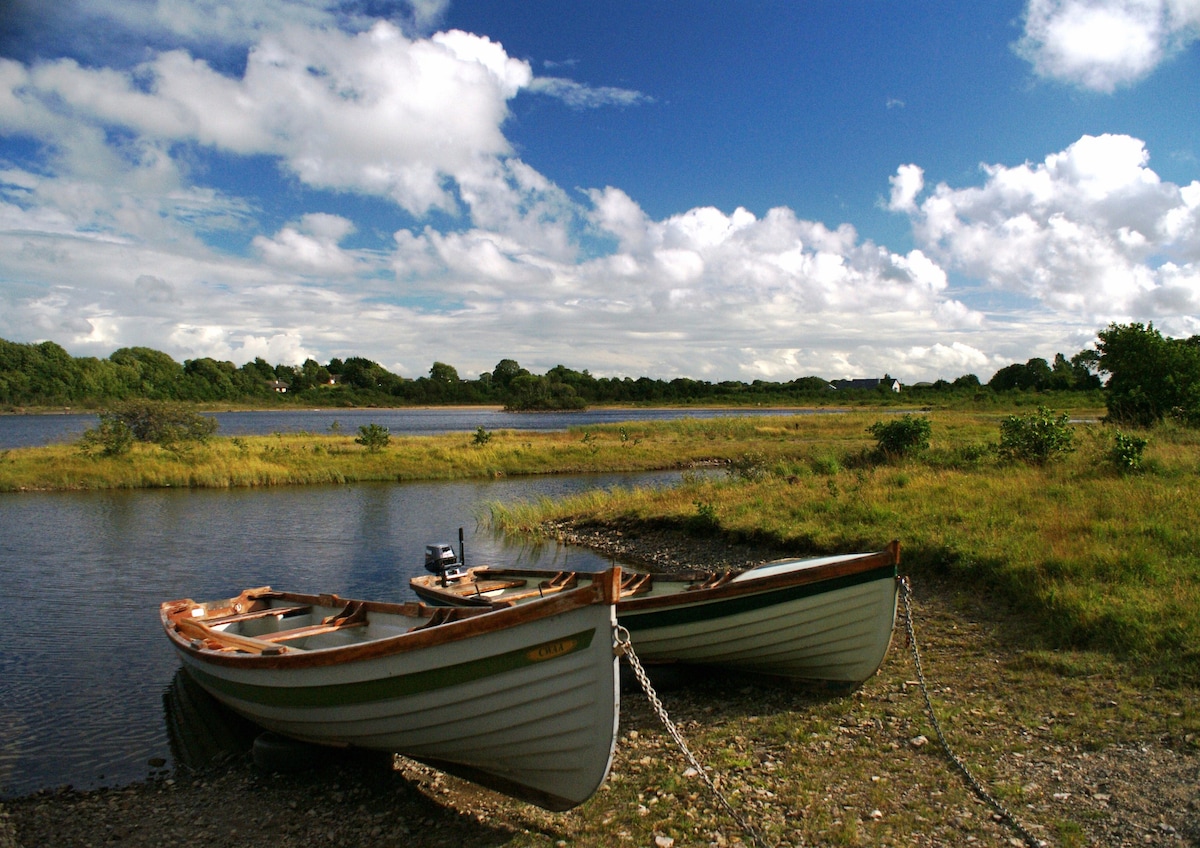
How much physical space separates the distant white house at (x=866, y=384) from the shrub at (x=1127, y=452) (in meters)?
129

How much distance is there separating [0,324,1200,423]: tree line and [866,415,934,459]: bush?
65.3 meters

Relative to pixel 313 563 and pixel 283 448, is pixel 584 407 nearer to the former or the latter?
pixel 283 448

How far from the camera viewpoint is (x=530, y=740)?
594 centimetres

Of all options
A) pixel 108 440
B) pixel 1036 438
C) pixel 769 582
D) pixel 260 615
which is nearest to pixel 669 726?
pixel 769 582

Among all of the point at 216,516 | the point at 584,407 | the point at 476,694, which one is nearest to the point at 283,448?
the point at 216,516

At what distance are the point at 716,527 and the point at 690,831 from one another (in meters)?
13.7

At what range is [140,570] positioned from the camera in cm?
1833

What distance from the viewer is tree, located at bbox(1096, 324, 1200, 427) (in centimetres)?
2712

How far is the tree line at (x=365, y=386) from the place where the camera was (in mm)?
119000

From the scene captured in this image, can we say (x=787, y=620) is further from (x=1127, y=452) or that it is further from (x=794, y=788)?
(x=1127, y=452)

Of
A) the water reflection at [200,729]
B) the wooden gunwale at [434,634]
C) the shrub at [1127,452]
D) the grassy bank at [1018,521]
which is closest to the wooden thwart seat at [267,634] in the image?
the wooden gunwale at [434,634]

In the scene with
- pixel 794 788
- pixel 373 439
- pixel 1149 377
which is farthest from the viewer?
pixel 373 439

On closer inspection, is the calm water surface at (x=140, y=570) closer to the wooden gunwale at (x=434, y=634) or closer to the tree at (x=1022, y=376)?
the wooden gunwale at (x=434, y=634)

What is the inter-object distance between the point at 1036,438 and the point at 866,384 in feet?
482
